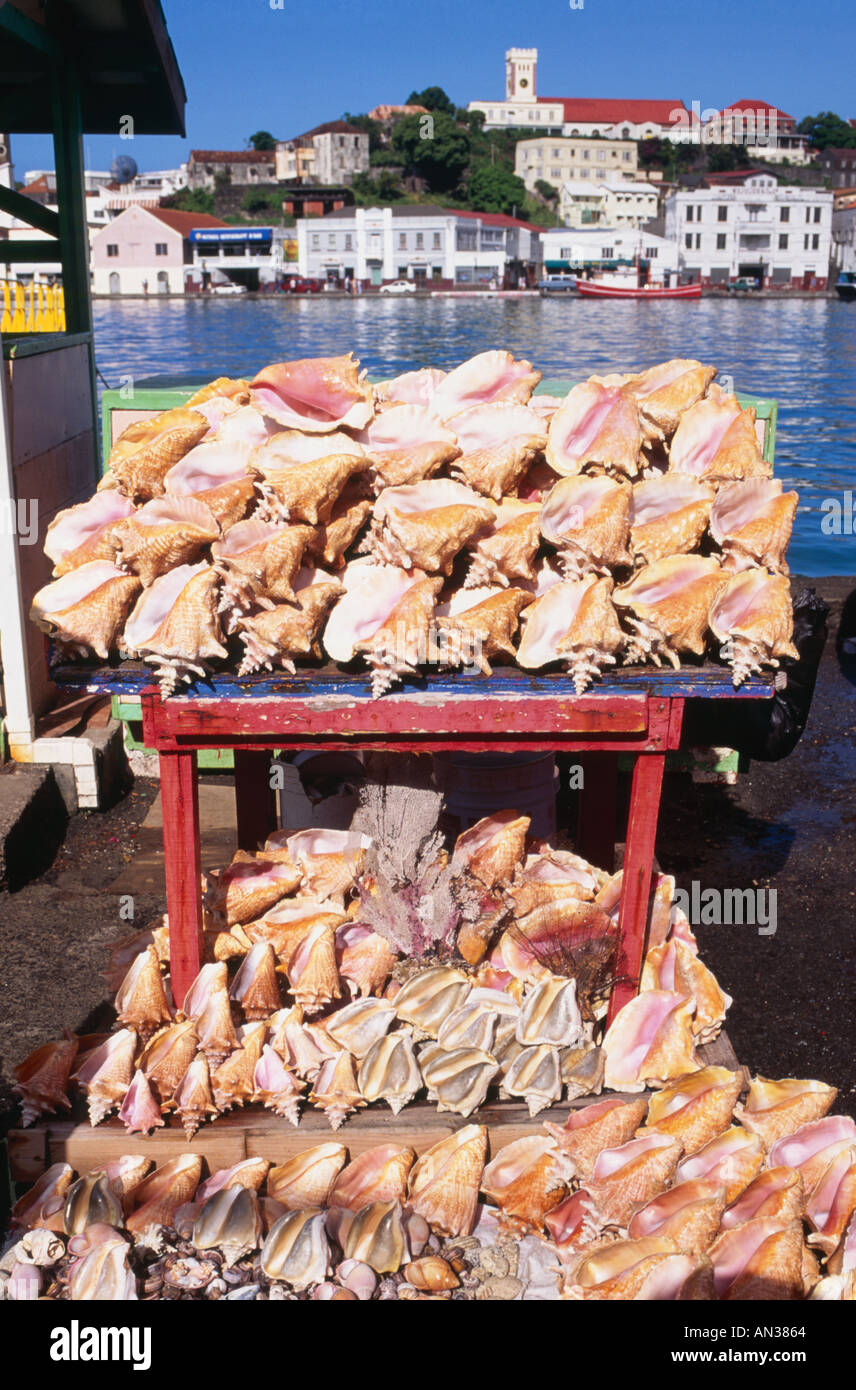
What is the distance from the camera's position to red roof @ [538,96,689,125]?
146 m

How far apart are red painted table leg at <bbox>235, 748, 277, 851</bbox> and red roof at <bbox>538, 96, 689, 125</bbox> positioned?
160407mm

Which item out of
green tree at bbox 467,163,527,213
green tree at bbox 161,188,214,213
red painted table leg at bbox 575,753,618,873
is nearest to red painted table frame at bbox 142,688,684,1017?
red painted table leg at bbox 575,753,618,873

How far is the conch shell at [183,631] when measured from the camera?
2.40m

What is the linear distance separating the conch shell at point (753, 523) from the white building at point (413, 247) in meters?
93.4

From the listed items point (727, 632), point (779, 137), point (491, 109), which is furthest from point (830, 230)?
point (727, 632)

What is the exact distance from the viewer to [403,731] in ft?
8.38

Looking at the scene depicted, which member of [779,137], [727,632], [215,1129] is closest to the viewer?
[727,632]

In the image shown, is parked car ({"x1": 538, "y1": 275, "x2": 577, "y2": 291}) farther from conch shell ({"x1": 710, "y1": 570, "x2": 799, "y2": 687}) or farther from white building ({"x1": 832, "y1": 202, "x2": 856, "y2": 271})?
conch shell ({"x1": 710, "y1": 570, "x2": 799, "y2": 687})

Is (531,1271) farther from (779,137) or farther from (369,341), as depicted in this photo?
(779,137)
